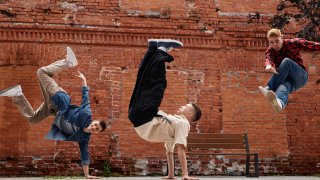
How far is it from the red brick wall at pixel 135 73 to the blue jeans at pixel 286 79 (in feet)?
11.1

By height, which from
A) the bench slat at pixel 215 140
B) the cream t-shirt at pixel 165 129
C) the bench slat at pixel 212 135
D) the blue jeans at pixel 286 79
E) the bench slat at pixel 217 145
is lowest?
the bench slat at pixel 217 145

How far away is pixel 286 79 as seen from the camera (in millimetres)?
6555

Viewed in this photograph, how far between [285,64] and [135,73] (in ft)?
13.7

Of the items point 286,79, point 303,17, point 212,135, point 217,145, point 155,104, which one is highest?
point 303,17

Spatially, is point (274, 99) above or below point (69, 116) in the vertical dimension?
above

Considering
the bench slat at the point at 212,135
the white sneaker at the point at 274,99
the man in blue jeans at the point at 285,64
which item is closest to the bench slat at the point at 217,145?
the bench slat at the point at 212,135

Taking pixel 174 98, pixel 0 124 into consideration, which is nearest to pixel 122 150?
pixel 174 98

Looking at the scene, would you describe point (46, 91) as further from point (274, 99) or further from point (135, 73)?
point (274, 99)

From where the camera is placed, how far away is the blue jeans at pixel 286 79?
20.7 feet

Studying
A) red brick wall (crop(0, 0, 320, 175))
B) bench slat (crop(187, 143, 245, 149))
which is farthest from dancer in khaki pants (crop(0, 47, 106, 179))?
bench slat (crop(187, 143, 245, 149))

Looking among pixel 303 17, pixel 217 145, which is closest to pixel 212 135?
pixel 217 145

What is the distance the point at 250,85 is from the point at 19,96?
17.0ft

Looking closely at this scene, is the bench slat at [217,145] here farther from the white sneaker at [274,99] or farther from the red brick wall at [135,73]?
the white sneaker at [274,99]

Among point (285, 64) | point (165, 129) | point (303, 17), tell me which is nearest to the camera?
point (165, 129)
